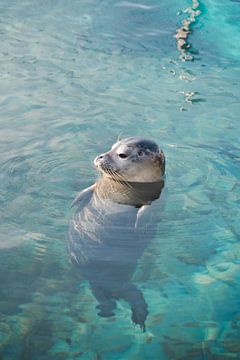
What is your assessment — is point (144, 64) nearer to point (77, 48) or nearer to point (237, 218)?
point (77, 48)

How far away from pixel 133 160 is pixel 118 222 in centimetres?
55

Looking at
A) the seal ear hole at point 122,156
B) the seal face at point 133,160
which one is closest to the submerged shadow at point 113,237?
the seal face at point 133,160

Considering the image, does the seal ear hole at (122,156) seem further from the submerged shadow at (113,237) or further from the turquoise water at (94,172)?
the turquoise water at (94,172)

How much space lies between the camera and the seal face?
4.35 meters

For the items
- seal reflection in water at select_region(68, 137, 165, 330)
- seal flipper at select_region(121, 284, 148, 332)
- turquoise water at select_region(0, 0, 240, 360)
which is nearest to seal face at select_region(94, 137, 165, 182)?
seal reflection in water at select_region(68, 137, 165, 330)

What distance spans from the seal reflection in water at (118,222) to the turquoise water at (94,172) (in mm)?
93

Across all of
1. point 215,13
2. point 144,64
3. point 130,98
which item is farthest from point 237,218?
point 215,13

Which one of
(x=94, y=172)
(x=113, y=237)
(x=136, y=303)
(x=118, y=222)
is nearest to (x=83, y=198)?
(x=118, y=222)

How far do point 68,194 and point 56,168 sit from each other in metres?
0.42

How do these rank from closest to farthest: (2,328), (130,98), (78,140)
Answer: (2,328) < (78,140) < (130,98)

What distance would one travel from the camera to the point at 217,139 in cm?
572

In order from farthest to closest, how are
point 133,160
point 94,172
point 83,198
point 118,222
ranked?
point 94,172 → point 133,160 → point 83,198 → point 118,222

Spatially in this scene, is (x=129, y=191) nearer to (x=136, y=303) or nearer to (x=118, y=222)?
(x=118, y=222)

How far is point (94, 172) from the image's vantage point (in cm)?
494
